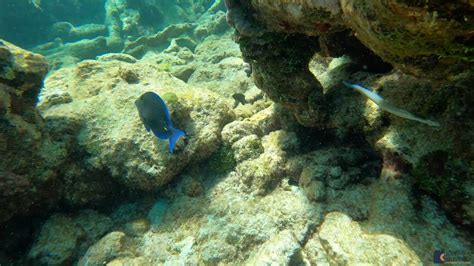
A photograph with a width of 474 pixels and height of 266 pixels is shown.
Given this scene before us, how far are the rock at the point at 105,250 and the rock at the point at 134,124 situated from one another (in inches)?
28.6

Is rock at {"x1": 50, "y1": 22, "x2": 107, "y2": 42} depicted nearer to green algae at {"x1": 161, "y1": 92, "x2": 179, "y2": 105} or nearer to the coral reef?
green algae at {"x1": 161, "y1": 92, "x2": 179, "y2": 105}

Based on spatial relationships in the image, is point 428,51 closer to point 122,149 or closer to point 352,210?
point 352,210

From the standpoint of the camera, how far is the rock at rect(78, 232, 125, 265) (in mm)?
3652

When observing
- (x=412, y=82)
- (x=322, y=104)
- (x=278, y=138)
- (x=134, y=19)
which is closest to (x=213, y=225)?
(x=278, y=138)

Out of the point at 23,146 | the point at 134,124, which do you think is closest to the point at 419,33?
the point at 134,124

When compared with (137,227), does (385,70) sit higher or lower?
higher

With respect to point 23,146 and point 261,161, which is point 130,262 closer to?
point 23,146

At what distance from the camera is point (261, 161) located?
4.23 metres

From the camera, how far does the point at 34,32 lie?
623 inches

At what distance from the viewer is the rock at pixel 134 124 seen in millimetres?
4102

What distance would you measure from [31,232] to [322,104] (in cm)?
424

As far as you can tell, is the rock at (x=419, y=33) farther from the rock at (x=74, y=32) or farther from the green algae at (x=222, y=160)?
the rock at (x=74, y=32)

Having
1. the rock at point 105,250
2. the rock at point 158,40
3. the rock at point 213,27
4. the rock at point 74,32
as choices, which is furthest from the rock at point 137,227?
the rock at point 74,32

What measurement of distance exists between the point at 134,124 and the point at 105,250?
1726 mm
